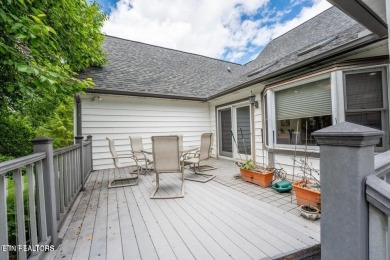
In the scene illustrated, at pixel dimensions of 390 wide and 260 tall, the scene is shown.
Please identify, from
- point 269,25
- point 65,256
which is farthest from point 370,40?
point 269,25

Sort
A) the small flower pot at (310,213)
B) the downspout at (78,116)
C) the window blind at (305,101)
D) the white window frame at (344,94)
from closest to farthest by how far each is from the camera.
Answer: the small flower pot at (310,213), the white window frame at (344,94), the window blind at (305,101), the downspout at (78,116)

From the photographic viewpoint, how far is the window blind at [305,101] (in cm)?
360

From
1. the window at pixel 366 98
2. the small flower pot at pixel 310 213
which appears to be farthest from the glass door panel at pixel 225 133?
the small flower pot at pixel 310 213

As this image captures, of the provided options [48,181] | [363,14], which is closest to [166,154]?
[48,181]

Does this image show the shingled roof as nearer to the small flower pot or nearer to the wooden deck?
the small flower pot

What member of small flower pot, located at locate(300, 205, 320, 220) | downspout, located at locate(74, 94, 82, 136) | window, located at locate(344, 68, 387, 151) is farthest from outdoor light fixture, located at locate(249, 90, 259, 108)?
downspout, located at locate(74, 94, 82, 136)

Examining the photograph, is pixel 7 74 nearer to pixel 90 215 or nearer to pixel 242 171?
pixel 90 215

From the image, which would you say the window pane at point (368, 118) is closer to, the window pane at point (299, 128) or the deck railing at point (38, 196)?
the window pane at point (299, 128)

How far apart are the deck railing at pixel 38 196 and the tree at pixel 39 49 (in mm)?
864

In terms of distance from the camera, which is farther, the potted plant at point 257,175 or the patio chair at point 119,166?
the patio chair at point 119,166

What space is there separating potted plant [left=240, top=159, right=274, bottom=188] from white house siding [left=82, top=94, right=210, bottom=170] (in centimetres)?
357

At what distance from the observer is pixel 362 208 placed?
843mm

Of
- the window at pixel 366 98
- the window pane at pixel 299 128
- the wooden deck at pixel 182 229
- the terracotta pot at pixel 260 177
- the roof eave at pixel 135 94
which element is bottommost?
the wooden deck at pixel 182 229

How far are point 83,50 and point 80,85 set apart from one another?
6.13 feet
